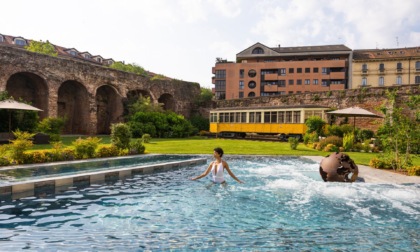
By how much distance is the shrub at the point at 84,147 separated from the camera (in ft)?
38.2

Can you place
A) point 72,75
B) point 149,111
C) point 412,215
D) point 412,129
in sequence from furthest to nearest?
point 149,111 → point 72,75 → point 412,129 → point 412,215

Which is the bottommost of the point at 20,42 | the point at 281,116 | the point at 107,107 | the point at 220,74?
the point at 281,116

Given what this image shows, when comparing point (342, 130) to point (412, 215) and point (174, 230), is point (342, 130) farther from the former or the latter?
point (174, 230)

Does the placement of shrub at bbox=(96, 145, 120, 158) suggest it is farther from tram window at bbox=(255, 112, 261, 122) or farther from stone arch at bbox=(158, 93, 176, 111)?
stone arch at bbox=(158, 93, 176, 111)

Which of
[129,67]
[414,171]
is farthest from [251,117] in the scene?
[129,67]

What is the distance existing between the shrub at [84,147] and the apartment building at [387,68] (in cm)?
4989

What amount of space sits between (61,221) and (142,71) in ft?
188

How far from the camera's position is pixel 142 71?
59969 millimetres

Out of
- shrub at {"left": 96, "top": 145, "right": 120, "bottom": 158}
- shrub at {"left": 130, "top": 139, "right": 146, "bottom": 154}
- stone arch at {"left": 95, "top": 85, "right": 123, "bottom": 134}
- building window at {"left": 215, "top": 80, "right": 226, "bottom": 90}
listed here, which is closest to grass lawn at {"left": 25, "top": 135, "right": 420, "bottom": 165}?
shrub at {"left": 130, "top": 139, "right": 146, "bottom": 154}

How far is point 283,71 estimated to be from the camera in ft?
181

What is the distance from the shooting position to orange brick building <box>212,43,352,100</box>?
53562 millimetres

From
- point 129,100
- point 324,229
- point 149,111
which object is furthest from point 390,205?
point 129,100

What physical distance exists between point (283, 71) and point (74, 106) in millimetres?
36934

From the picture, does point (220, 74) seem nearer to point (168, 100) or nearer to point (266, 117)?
point (168, 100)
